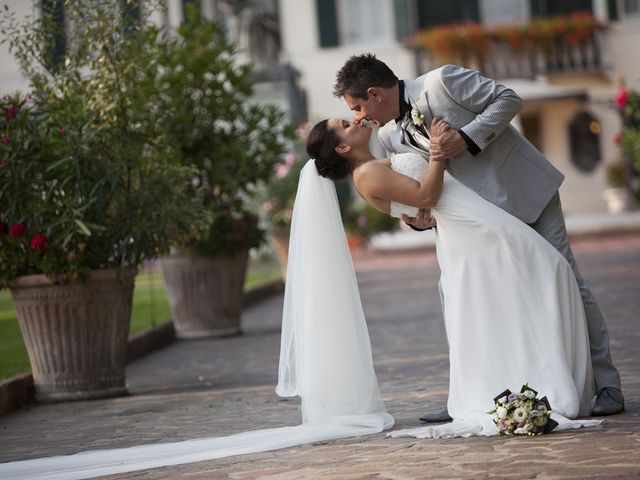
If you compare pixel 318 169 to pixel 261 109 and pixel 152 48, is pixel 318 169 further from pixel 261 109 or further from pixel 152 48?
pixel 261 109

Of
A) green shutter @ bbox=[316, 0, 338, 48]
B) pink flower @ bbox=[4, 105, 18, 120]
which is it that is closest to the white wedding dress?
pink flower @ bbox=[4, 105, 18, 120]

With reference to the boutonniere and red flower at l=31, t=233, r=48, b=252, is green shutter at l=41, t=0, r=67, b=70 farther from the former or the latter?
the boutonniere

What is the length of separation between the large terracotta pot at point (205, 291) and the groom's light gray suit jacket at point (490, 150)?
6.22 meters

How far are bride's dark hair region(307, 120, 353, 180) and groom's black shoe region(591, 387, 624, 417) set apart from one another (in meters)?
1.56

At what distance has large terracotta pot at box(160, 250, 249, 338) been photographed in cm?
1201

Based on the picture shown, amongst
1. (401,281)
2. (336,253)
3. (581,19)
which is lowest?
(401,281)

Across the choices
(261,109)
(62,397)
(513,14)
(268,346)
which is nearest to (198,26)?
(261,109)

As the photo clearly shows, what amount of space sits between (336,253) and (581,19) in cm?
2534

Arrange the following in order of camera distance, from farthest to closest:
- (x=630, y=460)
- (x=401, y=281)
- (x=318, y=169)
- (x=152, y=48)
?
(x=401, y=281), (x=152, y=48), (x=318, y=169), (x=630, y=460)

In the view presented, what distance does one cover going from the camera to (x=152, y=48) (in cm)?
1075

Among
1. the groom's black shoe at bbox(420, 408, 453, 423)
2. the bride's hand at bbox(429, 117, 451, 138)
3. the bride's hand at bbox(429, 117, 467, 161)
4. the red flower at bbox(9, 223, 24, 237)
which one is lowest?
the groom's black shoe at bbox(420, 408, 453, 423)

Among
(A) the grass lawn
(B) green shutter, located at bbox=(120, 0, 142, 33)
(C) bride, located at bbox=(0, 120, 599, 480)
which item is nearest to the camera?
(C) bride, located at bbox=(0, 120, 599, 480)

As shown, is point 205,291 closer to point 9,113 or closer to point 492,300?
point 9,113

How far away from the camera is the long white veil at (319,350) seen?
5762mm
